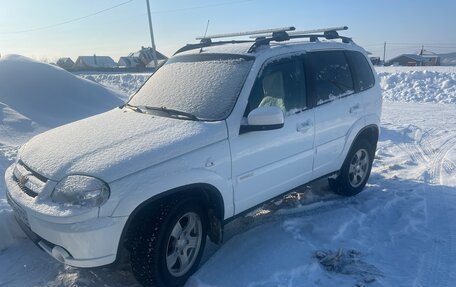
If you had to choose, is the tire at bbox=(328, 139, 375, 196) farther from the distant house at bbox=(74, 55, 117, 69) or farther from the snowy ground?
the distant house at bbox=(74, 55, 117, 69)

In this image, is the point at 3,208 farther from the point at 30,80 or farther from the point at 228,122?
the point at 30,80

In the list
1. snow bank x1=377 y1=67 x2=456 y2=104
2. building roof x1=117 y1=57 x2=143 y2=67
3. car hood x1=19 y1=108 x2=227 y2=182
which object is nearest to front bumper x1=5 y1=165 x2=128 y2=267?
car hood x1=19 y1=108 x2=227 y2=182

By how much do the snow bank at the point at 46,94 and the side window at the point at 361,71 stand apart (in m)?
6.93

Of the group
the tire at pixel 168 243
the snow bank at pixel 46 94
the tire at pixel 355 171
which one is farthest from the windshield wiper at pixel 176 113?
the snow bank at pixel 46 94

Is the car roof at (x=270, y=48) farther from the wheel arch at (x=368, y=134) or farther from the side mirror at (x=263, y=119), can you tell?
the wheel arch at (x=368, y=134)

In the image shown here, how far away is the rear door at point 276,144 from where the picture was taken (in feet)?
12.0

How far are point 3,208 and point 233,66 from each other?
2.74m

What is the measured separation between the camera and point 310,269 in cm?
353

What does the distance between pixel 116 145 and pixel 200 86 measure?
113 cm

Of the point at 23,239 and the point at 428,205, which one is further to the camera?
the point at 428,205

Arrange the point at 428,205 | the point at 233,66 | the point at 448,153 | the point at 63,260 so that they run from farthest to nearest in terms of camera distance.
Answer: the point at 448,153
the point at 428,205
the point at 233,66
the point at 63,260

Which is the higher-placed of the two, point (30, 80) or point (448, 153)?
point (30, 80)

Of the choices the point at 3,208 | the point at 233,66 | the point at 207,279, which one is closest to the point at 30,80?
the point at 3,208

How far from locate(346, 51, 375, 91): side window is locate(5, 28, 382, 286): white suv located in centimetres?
4
